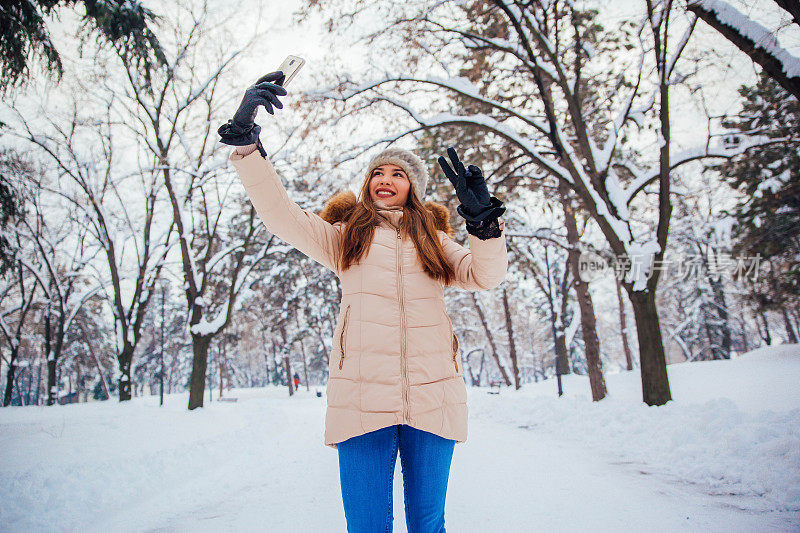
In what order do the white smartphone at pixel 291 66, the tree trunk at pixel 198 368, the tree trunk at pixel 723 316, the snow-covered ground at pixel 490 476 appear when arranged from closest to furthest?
the white smartphone at pixel 291 66 < the snow-covered ground at pixel 490 476 < the tree trunk at pixel 198 368 < the tree trunk at pixel 723 316

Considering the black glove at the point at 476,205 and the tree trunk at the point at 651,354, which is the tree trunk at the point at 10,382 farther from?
the tree trunk at the point at 651,354

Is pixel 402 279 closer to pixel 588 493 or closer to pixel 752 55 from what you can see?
pixel 588 493

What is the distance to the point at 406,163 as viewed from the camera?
2.16 metres

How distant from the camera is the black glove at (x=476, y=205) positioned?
5.66 feet

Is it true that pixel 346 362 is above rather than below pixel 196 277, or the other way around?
below

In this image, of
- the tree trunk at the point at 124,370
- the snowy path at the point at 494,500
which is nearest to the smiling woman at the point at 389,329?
the snowy path at the point at 494,500

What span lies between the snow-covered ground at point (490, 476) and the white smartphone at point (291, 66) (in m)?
3.21

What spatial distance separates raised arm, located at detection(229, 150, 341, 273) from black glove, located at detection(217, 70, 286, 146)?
0.21 ft

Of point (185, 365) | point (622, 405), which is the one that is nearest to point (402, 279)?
point (622, 405)

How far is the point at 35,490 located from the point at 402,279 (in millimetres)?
4796

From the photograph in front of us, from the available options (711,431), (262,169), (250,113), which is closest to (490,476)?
(711,431)

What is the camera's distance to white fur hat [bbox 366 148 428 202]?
2149mm

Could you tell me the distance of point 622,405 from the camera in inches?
276

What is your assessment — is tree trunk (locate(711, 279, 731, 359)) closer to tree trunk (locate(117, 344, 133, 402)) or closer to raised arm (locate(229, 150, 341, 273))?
raised arm (locate(229, 150, 341, 273))
